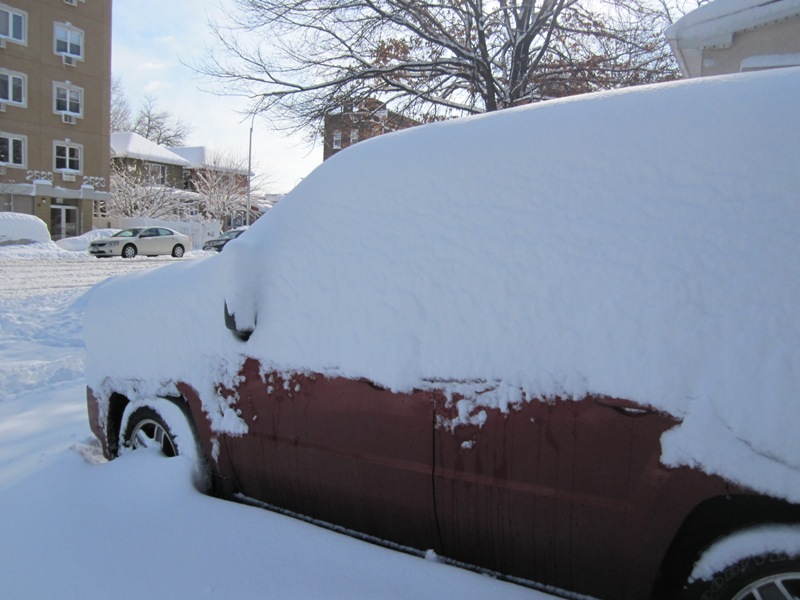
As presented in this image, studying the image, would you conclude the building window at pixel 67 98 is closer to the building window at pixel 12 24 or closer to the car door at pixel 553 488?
the building window at pixel 12 24

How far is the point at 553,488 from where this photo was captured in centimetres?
203

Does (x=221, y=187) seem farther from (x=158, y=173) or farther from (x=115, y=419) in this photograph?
(x=115, y=419)

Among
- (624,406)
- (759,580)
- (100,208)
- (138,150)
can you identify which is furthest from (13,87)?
(759,580)

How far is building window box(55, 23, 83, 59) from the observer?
108ft

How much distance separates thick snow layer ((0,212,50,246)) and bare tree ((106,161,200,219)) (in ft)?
45.5

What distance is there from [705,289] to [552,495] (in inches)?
32.7

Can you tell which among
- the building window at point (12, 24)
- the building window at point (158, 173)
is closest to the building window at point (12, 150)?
the building window at point (12, 24)

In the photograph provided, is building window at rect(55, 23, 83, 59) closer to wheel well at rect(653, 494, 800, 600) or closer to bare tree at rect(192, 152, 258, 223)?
bare tree at rect(192, 152, 258, 223)

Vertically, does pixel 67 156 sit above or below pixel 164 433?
above

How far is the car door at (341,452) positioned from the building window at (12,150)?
35417mm

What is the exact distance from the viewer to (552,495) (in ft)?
6.68

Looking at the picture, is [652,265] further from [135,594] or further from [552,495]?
[135,594]

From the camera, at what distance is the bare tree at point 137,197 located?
3991 centimetres

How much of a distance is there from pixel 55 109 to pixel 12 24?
4.41 metres
